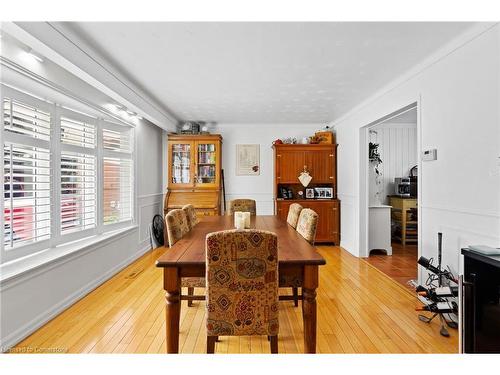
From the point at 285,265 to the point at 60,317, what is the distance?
214 cm

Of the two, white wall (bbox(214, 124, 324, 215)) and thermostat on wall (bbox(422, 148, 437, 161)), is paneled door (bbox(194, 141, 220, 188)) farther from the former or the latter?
thermostat on wall (bbox(422, 148, 437, 161))

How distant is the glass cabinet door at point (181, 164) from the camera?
5.25 meters

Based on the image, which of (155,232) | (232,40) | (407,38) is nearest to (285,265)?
(232,40)

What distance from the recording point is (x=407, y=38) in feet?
7.47

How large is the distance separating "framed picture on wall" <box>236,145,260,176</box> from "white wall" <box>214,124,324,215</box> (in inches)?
2.6

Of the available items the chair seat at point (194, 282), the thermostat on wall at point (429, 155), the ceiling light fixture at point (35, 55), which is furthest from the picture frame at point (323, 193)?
the ceiling light fixture at point (35, 55)

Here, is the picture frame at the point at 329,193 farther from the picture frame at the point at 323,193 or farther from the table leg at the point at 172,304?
the table leg at the point at 172,304

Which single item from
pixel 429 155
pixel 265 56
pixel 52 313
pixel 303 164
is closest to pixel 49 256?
pixel 52 313

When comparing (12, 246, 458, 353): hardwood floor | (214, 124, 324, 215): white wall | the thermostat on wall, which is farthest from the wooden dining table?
(214, 124, 324, 215): white wall

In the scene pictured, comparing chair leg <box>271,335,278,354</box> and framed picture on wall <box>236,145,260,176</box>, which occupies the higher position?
framed picture on wall <box>236,145,260,176</box>

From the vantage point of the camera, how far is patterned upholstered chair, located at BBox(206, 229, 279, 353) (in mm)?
1502

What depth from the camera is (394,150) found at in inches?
222

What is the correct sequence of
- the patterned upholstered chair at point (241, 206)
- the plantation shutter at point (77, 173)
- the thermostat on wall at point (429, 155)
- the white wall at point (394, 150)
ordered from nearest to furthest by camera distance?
the thermostat on wall at point (429, 155), the plantation shutter at point (77, 173), the patterned upholstered chair at point (241, 206), the white wall at point (394, 150)

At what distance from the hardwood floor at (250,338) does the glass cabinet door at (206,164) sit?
7.85 feet
